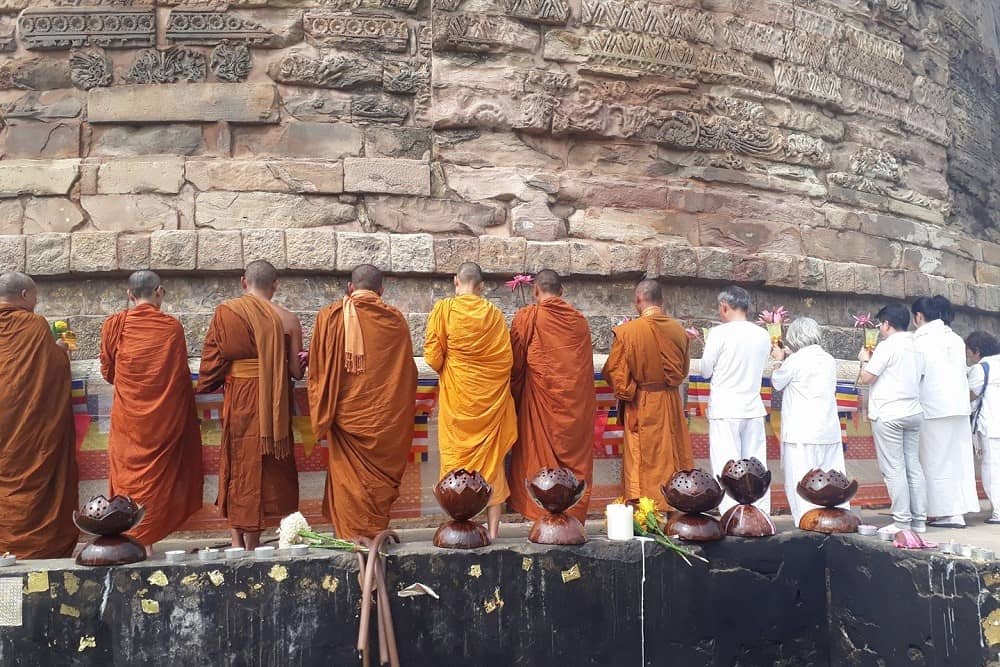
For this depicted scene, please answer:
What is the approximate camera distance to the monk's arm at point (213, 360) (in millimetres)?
5266

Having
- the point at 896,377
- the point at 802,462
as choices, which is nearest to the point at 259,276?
the point at 802,462

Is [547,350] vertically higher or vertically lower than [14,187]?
lower

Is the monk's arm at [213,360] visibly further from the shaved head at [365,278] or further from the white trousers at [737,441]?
the white trousers at [737,441]

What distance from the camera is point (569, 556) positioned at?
3.48 meters

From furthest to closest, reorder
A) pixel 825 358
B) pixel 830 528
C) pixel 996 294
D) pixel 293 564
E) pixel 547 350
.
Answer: pixel 996 294 → pixel 825 358 → pixel 547 350 → pixel 830 528 → pixel 293 564

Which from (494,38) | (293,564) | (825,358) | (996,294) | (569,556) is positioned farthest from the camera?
(996,294)

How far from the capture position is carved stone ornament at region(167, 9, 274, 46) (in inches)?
285

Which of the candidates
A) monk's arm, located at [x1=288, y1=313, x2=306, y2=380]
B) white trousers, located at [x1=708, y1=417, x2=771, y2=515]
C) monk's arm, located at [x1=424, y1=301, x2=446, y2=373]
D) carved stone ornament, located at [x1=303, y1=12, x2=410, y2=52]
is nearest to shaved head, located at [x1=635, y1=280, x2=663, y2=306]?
white trousers, located at [x1=708, y1=417, x2=771, y2=515]

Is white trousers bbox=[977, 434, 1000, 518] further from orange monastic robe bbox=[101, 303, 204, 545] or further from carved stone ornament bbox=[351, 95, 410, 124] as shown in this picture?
orange monastic robe bbox=[101, 303, 204, 545]

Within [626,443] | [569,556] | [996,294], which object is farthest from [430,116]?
[996,294]

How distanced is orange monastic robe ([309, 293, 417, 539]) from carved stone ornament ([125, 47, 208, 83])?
3.05 metres

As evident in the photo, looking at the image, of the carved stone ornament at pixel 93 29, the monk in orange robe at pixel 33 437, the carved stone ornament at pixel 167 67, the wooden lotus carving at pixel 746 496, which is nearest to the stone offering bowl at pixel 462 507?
the wooden lotus carving at pixel 746 496

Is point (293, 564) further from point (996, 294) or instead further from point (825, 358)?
point (996, 294)

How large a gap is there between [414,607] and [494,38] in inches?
219
